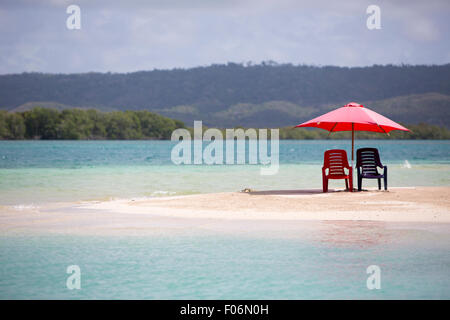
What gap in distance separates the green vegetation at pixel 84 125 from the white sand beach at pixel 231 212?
143823mm

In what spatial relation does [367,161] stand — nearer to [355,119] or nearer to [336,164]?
[336,164]

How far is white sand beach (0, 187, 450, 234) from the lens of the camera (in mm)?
10631

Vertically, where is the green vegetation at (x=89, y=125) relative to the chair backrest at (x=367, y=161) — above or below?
above

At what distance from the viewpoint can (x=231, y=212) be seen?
12258mm

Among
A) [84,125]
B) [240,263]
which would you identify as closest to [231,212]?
[240,263]

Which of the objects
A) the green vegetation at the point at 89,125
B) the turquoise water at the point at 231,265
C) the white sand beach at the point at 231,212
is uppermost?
the green vegetation at the point at 89,125

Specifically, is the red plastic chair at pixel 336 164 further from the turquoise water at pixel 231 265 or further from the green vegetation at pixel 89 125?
Answer: the green vegetation at pixel 89 125

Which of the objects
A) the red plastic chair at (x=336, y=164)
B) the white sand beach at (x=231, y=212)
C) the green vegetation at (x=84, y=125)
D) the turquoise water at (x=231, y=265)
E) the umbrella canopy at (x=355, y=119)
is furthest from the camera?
the green vegetation at (x=84, y=125)

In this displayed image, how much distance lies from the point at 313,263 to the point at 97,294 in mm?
2872

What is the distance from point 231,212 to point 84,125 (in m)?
151

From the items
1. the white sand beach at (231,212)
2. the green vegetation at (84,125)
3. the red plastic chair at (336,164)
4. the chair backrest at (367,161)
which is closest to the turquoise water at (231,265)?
the white sand beach at (231,212)

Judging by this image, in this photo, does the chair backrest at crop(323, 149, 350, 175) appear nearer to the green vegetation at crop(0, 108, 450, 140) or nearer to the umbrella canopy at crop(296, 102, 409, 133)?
the umbrella canopy at crop(296, 102, 409, 133)

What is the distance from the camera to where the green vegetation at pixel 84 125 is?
149750 millimetres
